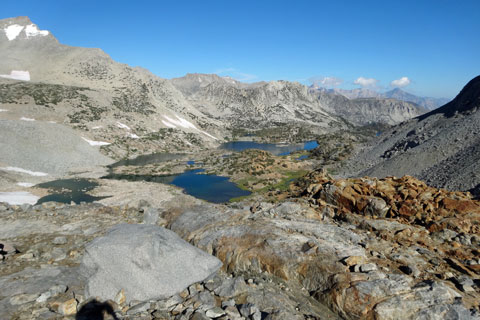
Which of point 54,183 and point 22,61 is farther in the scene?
point 22,61

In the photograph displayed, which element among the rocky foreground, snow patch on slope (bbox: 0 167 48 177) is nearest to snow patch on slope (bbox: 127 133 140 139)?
snow patch on slope (bbox: 0 167 48 177)

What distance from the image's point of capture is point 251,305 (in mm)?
8977

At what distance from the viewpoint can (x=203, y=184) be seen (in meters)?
69.7

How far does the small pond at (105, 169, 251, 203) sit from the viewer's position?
196 feet

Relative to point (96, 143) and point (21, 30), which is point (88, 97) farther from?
point (21, 30)

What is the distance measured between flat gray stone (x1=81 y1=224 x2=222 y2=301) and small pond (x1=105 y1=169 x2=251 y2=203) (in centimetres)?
4439

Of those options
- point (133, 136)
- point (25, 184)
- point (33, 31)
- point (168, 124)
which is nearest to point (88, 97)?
point (133, 136)

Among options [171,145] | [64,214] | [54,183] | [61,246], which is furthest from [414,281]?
[171,145]

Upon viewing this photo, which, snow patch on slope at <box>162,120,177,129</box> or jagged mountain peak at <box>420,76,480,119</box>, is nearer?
jagged mountain peak at <box>420,76,480,119</box>

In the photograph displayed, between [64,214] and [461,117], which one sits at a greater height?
[461,117]

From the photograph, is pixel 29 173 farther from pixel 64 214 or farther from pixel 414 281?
pixel 414 281

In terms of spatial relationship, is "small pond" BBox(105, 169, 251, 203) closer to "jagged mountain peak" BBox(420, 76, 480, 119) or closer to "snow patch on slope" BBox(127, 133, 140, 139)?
"snow patch on slope" BBox(127, 133, 140, 139)

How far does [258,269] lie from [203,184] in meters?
59.5

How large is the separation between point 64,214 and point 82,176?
5347 centimetres
